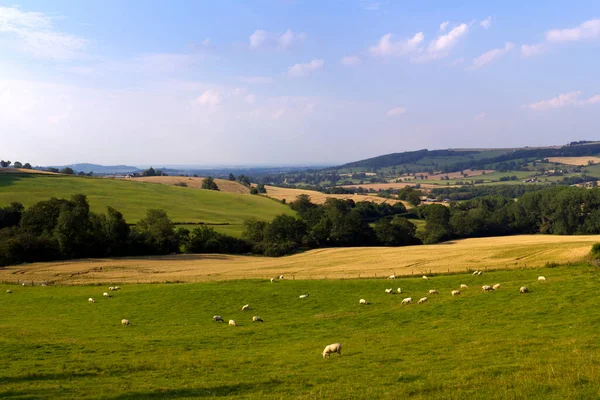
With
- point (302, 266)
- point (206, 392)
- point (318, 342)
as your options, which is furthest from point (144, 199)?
point (206, 392)

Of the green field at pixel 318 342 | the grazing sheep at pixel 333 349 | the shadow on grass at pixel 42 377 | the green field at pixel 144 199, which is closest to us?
the green field at pixel 318 342

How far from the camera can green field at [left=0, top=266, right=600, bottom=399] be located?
14.7 meters

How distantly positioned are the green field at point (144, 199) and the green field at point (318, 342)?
58.1 m

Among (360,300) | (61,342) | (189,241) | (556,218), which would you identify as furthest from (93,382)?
(556,218)

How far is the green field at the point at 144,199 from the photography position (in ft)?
332

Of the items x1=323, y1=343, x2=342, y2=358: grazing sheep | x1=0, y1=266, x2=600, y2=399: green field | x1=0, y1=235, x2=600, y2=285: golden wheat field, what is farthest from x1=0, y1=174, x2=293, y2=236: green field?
x1=323, y1=343, x2=342, y2=358: grazing sheep

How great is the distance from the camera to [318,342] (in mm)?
22891

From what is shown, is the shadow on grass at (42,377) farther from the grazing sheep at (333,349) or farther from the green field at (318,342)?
the grazing sheep at (333,349)

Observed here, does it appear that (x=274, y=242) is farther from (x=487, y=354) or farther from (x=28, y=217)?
(x=487, y=354)

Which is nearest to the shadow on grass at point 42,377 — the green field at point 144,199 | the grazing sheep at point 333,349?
the grazing sheep at point 333,349

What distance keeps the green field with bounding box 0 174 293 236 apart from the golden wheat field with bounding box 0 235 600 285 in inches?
1179

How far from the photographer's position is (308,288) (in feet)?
123

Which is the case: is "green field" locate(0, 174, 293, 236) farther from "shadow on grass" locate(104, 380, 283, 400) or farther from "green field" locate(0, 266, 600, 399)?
"shadow on grass" locate(104, 380, 283, 400)

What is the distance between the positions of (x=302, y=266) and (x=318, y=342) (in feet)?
120
